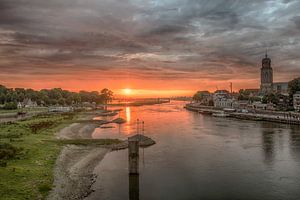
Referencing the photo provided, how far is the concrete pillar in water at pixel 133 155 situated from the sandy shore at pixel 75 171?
5.02 metres

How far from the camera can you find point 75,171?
1642 inches

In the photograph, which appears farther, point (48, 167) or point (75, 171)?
point (75, 171)

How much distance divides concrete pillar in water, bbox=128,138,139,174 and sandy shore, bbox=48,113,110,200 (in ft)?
16.5

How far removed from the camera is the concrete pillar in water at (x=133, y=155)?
40.8 meters

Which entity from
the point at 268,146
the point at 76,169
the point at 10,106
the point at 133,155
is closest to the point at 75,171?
the point at 76,169

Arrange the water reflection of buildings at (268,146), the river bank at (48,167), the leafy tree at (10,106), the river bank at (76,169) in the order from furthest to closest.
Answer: the leafy tree at (10,106), the water reflection of buildings at (268,146), the river bank at (76,169), the river bank at (48,167)

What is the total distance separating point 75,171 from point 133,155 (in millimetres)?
7961

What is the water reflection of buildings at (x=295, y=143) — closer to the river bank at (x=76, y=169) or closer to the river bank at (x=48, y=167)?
the river bank at (x=76, y=169)

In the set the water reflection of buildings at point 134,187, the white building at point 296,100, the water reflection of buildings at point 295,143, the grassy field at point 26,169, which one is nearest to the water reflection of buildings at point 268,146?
the water reflection of buildings at point 295,143

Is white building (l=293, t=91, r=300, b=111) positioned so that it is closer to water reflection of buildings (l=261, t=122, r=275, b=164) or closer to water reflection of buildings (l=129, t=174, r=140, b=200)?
water reflection of buildings (l=261, t=122, r=275, b=164)

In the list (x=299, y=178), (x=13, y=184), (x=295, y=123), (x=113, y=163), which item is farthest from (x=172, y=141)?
(x=295, y=123)

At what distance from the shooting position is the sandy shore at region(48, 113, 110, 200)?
33.0m

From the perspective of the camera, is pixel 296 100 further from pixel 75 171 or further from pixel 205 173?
pixel 75 171

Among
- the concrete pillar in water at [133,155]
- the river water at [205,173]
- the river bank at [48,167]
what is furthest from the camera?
the concrete pillar in water at [133,155]
